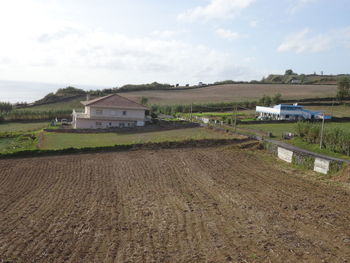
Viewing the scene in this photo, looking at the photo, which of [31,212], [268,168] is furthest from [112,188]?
[268,168]

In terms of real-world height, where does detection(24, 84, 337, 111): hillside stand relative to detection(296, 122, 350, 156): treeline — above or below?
above

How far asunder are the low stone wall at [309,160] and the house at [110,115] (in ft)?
68.3

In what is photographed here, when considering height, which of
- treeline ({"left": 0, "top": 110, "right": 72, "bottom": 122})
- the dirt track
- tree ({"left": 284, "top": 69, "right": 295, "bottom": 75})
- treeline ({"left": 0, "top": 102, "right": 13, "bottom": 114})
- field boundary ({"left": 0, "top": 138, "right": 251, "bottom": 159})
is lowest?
the dirt track

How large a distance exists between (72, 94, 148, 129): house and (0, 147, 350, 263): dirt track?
1877cm

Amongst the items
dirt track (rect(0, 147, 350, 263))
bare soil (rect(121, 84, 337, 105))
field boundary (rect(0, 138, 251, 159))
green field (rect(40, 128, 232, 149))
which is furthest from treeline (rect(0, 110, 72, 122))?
dirt track (rect(0, 147, 350, 263))

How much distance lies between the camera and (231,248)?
418 inches

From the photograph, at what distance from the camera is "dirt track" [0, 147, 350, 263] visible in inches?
409

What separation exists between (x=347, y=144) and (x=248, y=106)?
45.3 m

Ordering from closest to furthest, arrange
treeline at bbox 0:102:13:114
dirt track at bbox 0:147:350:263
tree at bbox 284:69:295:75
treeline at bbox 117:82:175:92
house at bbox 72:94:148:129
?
dirt track at bbox 0:147:350:263 → house at bbox 72:94:148:129 → treeline at bbox 0:102:13:114 → treeline at bbox 117:82:175:92 → tree at bbox 284:69:295:75

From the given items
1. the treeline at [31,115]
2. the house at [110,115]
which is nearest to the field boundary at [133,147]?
the house at [110,115]

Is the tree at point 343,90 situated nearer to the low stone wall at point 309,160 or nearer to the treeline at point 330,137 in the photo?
the treeline at point 330,137

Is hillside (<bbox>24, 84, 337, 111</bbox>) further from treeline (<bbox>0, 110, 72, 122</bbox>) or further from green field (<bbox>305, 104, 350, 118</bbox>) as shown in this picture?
treeline (<bbox>0, 110, 72, 122</bbox>)

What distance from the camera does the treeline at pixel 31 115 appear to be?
54.3m

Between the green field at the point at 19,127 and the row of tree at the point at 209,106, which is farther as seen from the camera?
the row of tree at the point at 209,106
